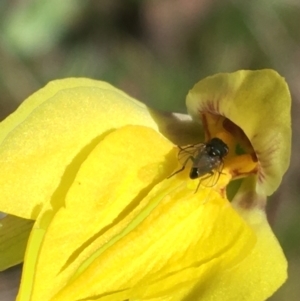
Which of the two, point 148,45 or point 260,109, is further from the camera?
point 148,45

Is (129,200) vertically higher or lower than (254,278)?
higher

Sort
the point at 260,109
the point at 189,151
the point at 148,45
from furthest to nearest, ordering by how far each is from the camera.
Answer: the point at 148,45 < the point at 189,151 < the point at 260,109

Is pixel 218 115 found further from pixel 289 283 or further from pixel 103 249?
pixel 289 283

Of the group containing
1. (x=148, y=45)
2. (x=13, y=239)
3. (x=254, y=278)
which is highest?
(x=148, y=45)

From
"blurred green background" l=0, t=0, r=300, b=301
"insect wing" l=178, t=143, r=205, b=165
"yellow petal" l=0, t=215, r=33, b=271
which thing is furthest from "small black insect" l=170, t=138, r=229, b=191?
"blurred green background" l=0, t=0, r=300, b=301

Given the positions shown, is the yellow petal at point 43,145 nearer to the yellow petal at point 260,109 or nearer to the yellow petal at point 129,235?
the yellow petal at point 129,235

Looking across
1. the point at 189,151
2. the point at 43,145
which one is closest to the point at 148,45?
the point at 189,151

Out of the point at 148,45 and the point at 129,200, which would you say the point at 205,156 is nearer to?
the point at 129,200

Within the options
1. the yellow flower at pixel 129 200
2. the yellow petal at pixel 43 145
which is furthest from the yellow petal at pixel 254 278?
the yellow petal at pixel 43 145
